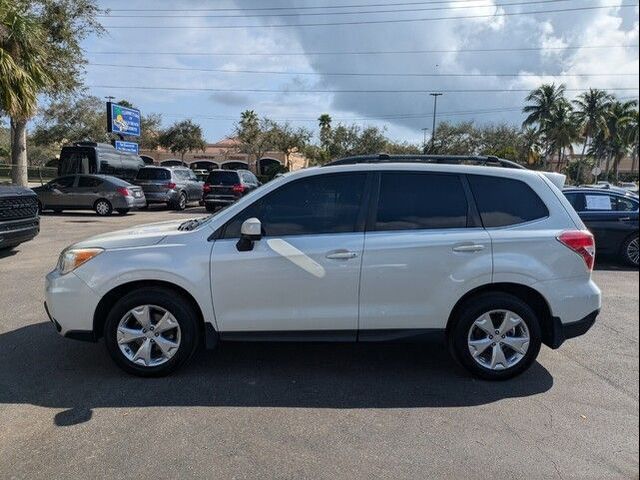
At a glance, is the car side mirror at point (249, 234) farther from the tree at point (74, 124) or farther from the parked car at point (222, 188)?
the tree at point (74, 124)

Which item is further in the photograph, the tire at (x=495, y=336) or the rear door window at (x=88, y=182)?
the rear door window at (x=88, y=182)

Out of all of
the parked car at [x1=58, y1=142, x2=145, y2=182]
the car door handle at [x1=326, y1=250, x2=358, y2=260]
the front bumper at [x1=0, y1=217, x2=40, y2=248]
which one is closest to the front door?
the car door handle at [x1=326, y1=250, x2=358, y2=260]

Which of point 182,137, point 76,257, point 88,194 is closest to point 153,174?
point 88,194

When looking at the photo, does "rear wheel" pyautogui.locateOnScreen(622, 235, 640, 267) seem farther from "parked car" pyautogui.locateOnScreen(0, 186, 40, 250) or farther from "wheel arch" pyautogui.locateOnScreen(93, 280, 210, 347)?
"parked car" pyautogui.locateOnScreen(0, 186, 40, 250)

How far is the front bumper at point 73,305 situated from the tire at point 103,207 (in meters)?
15.3

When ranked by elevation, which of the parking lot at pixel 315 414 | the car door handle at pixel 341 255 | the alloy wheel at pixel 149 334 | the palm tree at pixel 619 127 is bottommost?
the parking lot at pixel 315 414

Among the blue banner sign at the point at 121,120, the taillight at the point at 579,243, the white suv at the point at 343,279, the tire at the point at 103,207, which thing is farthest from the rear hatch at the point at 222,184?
the taillight at the point at 579,243

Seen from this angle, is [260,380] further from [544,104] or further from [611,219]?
[544,104]

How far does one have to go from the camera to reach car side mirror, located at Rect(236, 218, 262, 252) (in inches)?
163

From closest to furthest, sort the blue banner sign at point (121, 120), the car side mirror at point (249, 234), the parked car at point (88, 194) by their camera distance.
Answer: the car side mirror at point (249, 234)
the parked car at point (88, 194)
the blue banner sign at point (121, 120)

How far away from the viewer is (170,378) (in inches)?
174

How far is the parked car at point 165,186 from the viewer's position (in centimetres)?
2197

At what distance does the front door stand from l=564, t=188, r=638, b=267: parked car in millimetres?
7408

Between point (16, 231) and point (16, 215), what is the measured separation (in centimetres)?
29
